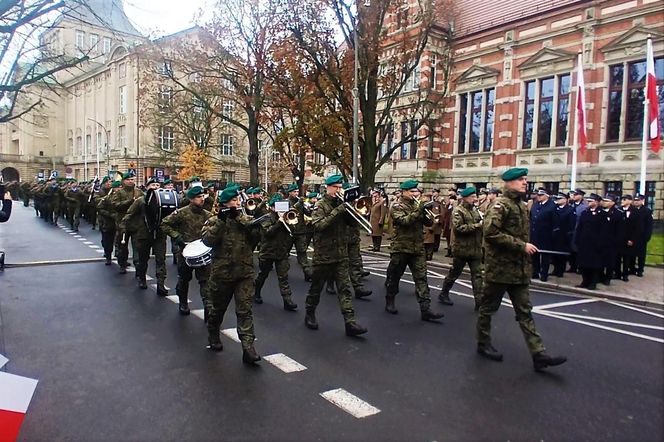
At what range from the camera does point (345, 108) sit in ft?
63.2

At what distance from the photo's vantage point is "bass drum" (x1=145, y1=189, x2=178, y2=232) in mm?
8992

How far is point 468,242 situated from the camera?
25.5ft

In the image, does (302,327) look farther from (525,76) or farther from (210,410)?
(525,76)

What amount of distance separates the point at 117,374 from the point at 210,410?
1.33 m

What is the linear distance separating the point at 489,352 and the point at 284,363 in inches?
86.5

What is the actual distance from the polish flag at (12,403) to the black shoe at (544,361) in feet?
14.4

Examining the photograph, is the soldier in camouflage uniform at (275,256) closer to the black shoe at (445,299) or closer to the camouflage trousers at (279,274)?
the camouflage trousers at (279,274)

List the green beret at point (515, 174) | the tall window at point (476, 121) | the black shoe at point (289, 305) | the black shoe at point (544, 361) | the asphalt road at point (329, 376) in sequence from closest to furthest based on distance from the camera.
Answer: the asphalt road at point (329, 376), the black shoe at point (544, 361), the green beret at point (515, 174), the black shoe at point (289, 305), the tall window at point (476, 121)

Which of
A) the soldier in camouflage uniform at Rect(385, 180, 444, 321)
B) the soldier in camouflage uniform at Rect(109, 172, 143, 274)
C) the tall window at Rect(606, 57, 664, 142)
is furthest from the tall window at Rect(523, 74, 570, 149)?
the soldier in camouflage uniform at Rect(109, 172, 143, 274)

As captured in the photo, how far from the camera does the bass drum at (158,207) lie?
8.99 meters

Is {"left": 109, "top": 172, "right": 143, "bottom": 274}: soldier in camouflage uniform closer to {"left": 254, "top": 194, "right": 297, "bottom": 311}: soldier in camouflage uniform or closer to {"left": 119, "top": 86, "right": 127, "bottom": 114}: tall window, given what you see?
{"left": 254, "top": 194, "right": 297, "bottom": 311}: soldier in camouflage uniform

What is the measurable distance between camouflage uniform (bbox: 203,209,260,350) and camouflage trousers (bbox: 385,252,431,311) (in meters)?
2.59

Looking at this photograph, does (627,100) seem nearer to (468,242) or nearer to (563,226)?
(563,226)

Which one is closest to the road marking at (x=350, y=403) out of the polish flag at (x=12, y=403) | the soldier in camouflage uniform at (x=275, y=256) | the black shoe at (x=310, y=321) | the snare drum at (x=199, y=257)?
the black shoe at (x=310, y=321)
